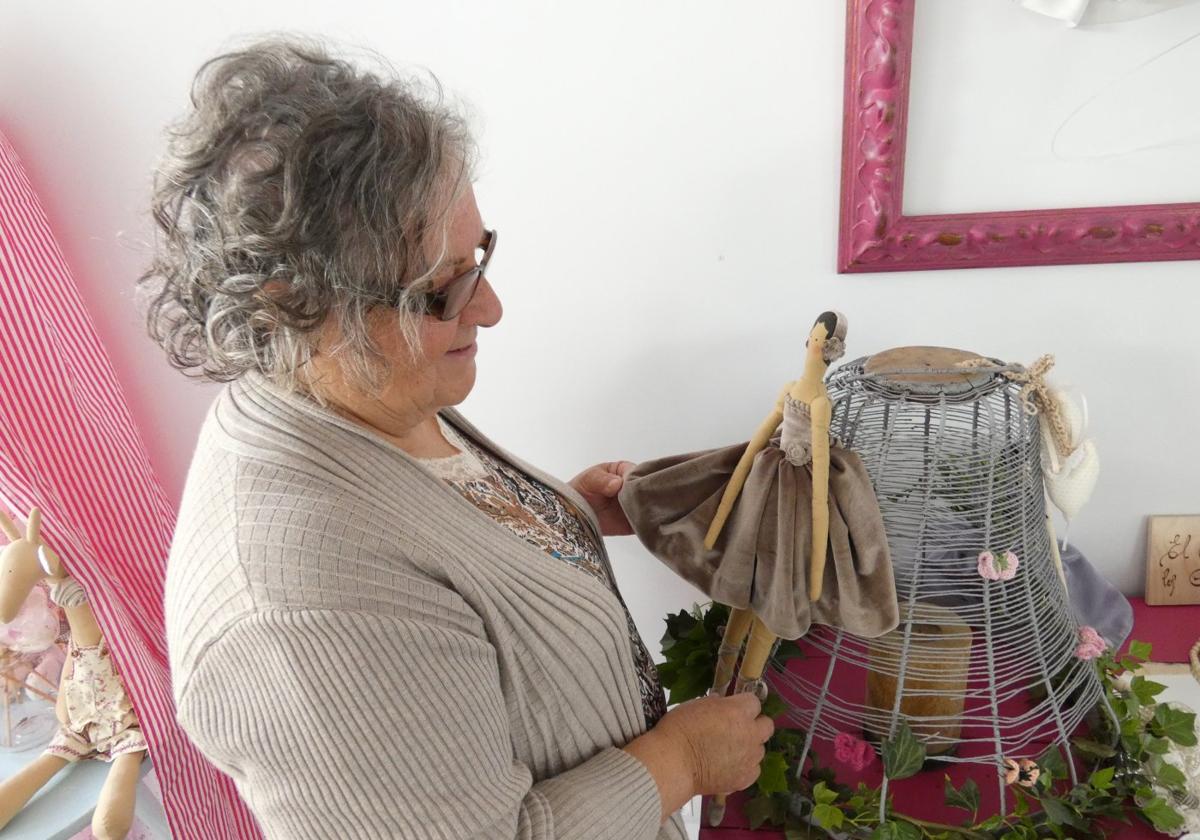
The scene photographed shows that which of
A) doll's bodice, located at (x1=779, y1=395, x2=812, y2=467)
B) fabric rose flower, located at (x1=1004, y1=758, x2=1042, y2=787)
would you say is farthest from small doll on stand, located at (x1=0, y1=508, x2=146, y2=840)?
fabric rose flower, located at (x1=1004, y1=758, x2=1042, y2=787)

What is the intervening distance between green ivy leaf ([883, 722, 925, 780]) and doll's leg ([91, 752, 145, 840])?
3.24 ft

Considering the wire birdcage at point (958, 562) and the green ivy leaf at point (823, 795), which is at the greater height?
the wire birdcage at point (958, 562)

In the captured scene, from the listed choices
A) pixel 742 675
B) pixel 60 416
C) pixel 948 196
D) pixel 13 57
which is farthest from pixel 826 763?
pixel 13 57

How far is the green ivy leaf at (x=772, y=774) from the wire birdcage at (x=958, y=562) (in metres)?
0.03

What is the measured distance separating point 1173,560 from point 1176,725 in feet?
1.31

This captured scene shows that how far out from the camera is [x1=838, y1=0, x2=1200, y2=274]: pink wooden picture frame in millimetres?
1015

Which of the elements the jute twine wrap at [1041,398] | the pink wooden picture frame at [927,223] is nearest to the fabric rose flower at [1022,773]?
the jute twine wrap at [1041,398]

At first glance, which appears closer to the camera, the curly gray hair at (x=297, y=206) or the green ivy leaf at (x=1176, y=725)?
the curly gray hair at (x=297, y=206)

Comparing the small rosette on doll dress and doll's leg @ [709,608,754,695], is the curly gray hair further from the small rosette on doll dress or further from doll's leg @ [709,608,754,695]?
doll's leg @ [709,608,754,695]

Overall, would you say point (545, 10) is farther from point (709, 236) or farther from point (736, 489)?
point (736, 489)

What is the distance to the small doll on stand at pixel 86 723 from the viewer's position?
112 centimetres

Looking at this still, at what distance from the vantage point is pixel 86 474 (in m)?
1.18

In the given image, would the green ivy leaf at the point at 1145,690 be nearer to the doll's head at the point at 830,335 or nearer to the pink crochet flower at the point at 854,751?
the pink crochet flower at the point at 854,751

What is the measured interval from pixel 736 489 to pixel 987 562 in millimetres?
253
